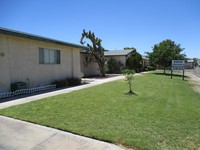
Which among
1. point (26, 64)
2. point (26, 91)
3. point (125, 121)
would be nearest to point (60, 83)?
point (26, 64)

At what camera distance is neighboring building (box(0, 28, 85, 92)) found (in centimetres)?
987

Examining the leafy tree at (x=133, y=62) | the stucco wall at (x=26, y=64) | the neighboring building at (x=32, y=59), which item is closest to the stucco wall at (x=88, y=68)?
the leafy tree at (x=133, y=62)

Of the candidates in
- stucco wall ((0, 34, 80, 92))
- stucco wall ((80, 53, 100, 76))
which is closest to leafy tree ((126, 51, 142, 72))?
stucco wall ((80, 53, 100, 76))

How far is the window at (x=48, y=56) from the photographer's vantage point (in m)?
12.6

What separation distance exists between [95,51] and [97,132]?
19689 millimetres

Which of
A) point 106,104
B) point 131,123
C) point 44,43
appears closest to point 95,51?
point 44,43

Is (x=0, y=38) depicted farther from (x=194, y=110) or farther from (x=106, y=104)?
(x=194, y=110)

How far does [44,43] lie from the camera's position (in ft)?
41.7

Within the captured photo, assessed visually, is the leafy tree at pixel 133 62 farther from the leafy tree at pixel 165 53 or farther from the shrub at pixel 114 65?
the leafy tree at pixel 165 53

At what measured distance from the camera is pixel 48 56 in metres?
13.2

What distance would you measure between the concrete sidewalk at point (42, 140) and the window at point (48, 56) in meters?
8.07

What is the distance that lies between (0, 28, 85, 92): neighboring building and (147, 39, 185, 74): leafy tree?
17709mm

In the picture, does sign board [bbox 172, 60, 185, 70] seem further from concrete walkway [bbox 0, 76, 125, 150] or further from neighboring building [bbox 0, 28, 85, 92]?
concrete walkway [bbox 0, 76, 125, 150]

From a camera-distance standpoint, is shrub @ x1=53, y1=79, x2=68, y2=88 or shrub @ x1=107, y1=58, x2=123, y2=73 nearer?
shrub @ x1=53, y1=79, x2=68, y2=88
